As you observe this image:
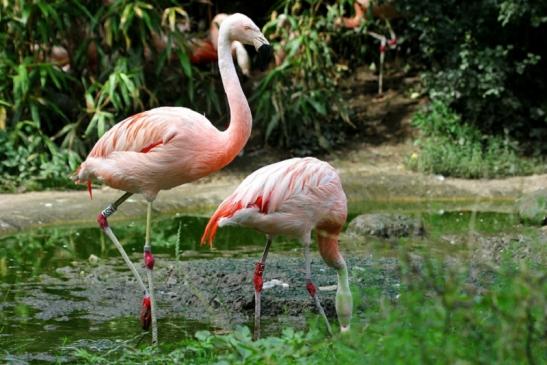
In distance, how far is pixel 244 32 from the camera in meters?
5.53

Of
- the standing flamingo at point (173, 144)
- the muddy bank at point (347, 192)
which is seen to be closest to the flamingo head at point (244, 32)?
the standing flamingo at point (173, 144)

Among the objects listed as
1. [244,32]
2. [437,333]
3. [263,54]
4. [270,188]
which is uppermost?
[244,32]

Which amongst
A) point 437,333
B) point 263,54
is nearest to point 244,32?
point 263,54

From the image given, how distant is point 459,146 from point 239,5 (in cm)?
400

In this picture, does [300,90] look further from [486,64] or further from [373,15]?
[486,64]

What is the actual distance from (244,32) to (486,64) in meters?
5.68

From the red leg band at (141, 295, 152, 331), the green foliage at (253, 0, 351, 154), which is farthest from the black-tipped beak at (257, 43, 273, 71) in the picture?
the green foliage at (253, 0, 351, 154)

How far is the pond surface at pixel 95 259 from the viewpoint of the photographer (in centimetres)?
497

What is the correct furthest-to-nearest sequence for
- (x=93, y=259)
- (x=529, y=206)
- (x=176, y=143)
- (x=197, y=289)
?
→ (x=529, y=206) < (x=93, y=259) < (x=197, y=289) < (x=176, y=143)

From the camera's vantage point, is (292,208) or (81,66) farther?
(81,66)

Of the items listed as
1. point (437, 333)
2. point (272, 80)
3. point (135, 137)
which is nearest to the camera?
point (437, 333)

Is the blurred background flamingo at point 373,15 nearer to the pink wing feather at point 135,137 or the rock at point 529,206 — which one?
the rock at point 529,206

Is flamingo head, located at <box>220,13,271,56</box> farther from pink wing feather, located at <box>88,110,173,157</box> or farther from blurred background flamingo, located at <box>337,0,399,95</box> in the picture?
blurred background flamingo, located at <box>337,0,399,95</box>

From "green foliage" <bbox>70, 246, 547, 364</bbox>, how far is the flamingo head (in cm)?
223
